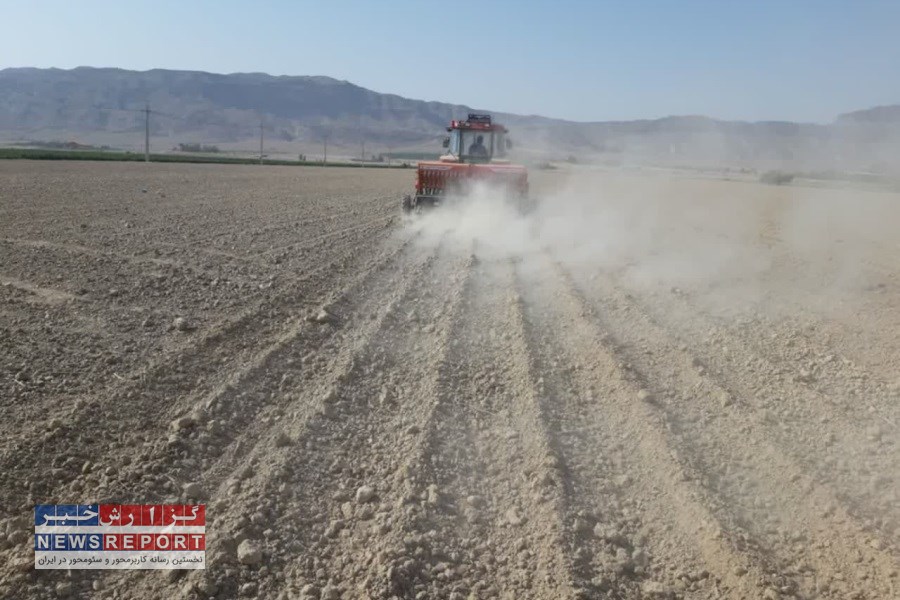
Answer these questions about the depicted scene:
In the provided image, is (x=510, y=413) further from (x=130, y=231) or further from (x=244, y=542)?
(x=130, y=231)

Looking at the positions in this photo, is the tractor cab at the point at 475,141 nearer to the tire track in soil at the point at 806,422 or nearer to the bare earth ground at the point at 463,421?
the bare earth ground at the point at 463,421

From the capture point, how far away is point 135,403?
5.41 meters

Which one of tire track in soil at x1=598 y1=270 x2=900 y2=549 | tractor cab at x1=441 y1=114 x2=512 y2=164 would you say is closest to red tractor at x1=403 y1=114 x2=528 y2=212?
tractor cab at x1=441 y1=114 x2=512 y2=164

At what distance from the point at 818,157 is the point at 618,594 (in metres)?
10.8

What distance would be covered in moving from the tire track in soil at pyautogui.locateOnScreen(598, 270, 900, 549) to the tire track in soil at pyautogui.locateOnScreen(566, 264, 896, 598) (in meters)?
0.04

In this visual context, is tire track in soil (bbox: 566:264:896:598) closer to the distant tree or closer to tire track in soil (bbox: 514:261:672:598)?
tire track in soil (bbox: 514:261:672:598)

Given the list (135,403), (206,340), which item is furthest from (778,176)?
(135,403)

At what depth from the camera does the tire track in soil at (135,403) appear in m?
4.43

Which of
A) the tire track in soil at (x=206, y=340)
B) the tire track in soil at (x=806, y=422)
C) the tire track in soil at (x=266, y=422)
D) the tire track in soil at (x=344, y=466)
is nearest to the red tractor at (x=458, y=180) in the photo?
the tire track in soil at (x=206, y=340)

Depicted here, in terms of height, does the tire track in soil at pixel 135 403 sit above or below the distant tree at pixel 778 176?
below

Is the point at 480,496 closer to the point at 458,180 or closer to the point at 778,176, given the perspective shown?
the point at 458,180

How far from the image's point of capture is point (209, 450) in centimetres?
475

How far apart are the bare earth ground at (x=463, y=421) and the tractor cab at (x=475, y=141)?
8.61 meters

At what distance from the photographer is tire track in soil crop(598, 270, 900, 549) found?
429 centimetres
